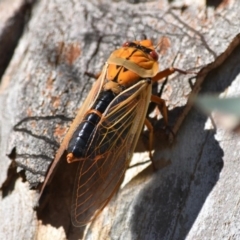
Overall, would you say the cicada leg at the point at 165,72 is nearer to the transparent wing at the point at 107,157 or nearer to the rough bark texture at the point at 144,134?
the rough bark texture at the point at 144,134

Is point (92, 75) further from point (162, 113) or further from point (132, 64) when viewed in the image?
point (162, 113)

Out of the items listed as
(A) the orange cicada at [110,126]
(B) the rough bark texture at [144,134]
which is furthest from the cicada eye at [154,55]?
(B) the rough bark texture at [144,134]

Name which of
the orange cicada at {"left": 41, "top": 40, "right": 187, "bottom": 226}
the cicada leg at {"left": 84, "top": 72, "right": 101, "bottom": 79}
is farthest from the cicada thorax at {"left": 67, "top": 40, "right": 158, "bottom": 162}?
the cicada leg at {"left": 84, "top": 72, "right": 101, "bottom": 79}

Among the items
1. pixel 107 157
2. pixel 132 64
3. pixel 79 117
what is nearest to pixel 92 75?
pixel 132 64

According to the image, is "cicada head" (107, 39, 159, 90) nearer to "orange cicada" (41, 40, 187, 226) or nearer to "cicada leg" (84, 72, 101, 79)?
"orange cicada" (41, 40, 187, 226)

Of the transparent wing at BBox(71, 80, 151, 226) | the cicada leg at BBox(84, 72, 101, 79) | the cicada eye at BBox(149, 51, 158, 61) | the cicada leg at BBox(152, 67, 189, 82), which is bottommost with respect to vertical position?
the transparent wing at BBox(71, 80, 151, 226)
